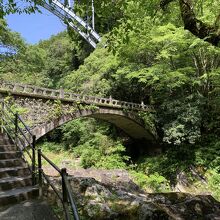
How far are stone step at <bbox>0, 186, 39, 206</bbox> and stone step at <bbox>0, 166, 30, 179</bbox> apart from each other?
465 mm

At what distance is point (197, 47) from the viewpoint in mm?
14102

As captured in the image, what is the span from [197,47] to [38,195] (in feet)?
40.0

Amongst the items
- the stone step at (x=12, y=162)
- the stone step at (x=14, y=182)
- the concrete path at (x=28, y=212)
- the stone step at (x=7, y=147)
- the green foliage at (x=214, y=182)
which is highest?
the stone step at (x=7, y=147)

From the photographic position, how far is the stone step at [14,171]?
14.8ft

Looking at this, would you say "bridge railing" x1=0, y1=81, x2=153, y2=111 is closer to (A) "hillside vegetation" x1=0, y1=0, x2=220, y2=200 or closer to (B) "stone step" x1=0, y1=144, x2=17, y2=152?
(A) "hillside vegetation" x1=0, y1=0, x2=220, y2=200

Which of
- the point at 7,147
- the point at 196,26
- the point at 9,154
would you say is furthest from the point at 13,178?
the point at 196,26

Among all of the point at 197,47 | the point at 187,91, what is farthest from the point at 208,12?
the point at 187,91

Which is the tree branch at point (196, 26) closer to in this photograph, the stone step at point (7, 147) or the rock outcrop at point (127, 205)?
the rock outcrop at point (127, 205)

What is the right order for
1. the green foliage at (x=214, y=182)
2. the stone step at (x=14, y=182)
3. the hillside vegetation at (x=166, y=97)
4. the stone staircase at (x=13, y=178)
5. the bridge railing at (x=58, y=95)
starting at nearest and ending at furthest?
the stone staircase at (x=13, y=178) → the stone step at (x=14, y=182) → the bridge railing at (x=58, y=95) → the green foliage at (x=214, y=182) → the hillside vegetation at (x=166, y=97)

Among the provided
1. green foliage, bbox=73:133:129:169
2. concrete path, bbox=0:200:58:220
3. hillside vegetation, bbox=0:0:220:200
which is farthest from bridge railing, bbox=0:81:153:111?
concrete path, bbox=0:200:58:220

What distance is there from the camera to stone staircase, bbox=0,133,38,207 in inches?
152

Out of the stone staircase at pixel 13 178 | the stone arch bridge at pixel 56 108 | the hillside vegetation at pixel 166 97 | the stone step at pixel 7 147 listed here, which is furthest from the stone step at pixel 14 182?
the hillside vegetation at pixel 166 97

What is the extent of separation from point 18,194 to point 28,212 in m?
0.48

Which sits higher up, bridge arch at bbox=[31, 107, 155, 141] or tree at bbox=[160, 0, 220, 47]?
tree at bbox=[160, 0, 220, 47]
